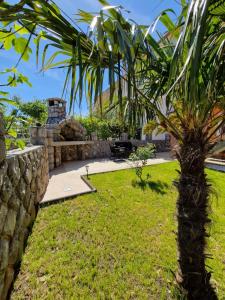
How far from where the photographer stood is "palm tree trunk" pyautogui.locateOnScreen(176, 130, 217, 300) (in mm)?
2166

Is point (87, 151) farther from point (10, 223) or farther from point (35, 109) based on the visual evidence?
point (35, 109)

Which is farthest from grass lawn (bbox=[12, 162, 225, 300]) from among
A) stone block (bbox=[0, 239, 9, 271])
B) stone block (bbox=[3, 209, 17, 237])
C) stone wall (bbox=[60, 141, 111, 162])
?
stone wall (bbox=[60, 141, 111, 162])

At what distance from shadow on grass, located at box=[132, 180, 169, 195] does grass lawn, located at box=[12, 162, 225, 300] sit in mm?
897

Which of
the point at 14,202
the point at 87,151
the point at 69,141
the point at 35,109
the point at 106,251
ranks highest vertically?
the point at 35,109

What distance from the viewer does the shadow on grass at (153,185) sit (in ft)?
21.1

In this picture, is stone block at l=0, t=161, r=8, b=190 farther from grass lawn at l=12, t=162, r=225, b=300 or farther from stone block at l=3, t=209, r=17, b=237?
grass lawn at l=12, t=162, r=225, b=300

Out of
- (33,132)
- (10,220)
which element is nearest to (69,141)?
(33,132)

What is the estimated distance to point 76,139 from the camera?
14055 millimetres

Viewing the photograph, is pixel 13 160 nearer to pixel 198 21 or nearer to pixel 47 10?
pixel 47 10

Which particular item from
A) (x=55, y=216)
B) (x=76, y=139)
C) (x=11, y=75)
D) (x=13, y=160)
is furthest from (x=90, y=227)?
(x=76, y=139)

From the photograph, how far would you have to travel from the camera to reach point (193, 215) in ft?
7.25

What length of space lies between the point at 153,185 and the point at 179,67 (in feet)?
19.5

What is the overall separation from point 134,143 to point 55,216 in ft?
41.5

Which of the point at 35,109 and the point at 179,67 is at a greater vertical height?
the point at 35,109
